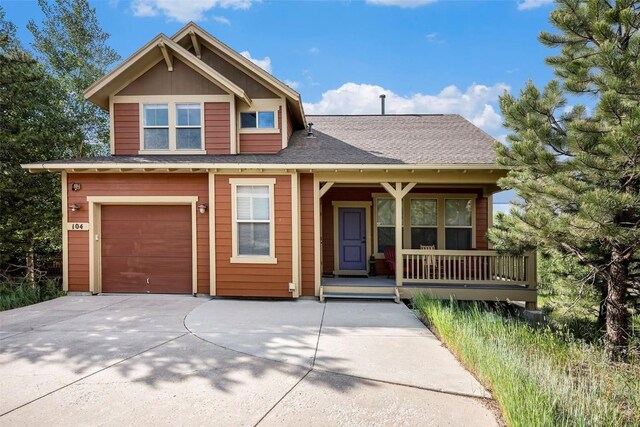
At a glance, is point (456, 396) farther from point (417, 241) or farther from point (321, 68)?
point (321, 68)

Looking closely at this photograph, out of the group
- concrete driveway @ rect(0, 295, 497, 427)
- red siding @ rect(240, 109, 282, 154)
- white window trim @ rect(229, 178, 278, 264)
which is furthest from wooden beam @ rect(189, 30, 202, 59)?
concrete driveway @ rect(0, 295, 497, 427)

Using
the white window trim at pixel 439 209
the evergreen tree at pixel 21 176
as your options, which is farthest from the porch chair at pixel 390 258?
the evergreen tree at pixel 21 176

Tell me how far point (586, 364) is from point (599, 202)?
1925 millimetres

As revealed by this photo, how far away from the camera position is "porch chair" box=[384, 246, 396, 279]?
8609 millimetres

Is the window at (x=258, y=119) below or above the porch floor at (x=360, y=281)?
above

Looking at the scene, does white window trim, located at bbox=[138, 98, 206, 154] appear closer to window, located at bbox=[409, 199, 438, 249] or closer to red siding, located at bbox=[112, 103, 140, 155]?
red siding, located at bbox=[112, 103, 140, 155]

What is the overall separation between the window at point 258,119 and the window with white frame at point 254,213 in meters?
1.84

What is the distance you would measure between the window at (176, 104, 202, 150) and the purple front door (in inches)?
165

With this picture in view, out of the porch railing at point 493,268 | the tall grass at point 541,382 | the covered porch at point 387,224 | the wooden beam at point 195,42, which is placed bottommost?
the tall grass at point 541,382

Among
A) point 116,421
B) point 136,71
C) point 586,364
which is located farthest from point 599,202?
point 136,71

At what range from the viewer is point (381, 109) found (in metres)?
12.8

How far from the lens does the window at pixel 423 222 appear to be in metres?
9.34

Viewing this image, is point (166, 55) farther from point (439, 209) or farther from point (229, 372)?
point (439, 209)

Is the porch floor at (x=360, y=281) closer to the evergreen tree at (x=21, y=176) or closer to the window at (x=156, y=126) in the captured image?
the window at (x=156, y=126)
